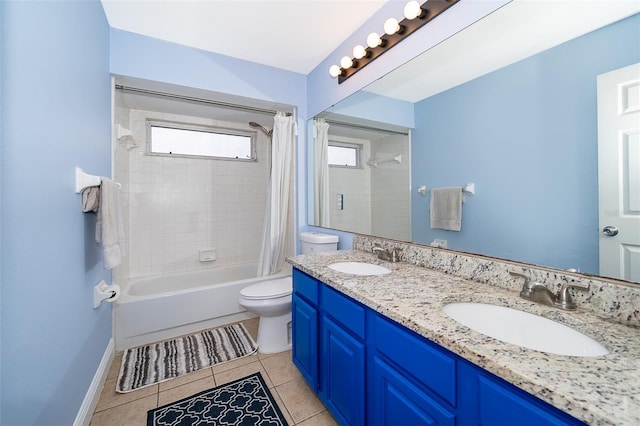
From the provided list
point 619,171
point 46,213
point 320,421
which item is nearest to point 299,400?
point 320,421

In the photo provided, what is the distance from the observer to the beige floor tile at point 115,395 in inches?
59.2

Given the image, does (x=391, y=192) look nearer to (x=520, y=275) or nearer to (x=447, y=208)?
(x=447, y=208)

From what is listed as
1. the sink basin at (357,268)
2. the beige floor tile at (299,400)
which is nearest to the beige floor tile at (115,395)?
the beige floor tile at (299,400)

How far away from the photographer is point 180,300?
2199 millimetres

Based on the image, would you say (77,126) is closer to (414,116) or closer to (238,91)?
(238,91)

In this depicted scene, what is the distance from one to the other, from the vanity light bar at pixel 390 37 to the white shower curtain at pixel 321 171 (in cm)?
47

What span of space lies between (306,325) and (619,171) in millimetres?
1465

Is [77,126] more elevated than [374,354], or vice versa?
[77,126]

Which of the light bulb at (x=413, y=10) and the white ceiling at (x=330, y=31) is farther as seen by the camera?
the light bulb at (x=413, y=10)

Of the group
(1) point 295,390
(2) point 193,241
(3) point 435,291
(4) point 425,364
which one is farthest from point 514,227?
(2) point 193,241

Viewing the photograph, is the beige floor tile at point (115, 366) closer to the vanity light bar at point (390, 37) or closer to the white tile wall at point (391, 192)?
the white tile wall at point (391, 192)

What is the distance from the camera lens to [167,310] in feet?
7.06

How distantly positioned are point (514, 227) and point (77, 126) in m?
2.11

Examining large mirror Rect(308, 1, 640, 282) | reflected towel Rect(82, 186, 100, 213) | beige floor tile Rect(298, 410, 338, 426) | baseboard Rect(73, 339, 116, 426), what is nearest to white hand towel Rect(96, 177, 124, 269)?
reflected towel Rect(82, 186, 100, 213)
